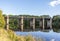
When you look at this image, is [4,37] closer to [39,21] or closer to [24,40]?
[24,40]

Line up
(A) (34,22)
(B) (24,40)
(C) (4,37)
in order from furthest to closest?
(A) (34,22) → (B) (24,40) → (C) (4,37)

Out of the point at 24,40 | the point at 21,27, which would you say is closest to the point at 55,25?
the point at 21,27

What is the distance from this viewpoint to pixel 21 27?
186 ft

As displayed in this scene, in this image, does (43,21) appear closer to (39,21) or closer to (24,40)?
(39,21)

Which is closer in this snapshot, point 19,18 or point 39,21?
point 19,18

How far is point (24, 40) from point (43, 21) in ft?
161

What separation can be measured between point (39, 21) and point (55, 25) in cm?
557

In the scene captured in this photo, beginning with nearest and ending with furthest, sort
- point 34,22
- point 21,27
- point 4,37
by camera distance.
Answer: point 4,37
point 21,27
point 34,22

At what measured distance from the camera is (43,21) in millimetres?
61375

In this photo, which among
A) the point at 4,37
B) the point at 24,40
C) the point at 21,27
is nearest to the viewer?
the point at 4,37

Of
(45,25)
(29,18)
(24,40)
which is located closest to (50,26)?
(45,25)

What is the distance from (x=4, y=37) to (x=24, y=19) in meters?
50.2

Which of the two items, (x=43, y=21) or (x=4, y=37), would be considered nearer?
(x=4, y=37)

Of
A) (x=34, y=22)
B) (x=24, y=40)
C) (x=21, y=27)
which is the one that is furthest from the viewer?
(x=34, y=22)
